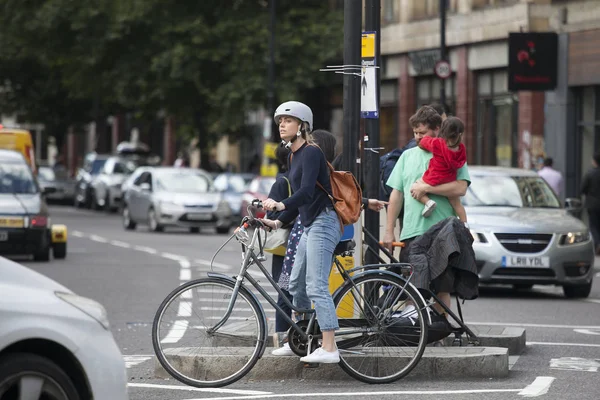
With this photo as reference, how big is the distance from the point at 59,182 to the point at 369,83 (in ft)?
152

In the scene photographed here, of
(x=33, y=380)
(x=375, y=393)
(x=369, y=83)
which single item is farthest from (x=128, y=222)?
(x=33, y=380)

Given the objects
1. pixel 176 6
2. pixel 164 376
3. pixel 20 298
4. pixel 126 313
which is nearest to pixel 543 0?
pixel 176 6

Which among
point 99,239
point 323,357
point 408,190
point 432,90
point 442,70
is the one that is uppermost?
point 442,70

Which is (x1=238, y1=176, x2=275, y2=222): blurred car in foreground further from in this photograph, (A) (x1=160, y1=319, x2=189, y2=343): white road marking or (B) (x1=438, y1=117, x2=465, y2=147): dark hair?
(A) (x1=160, y1=319, x2=189, y2=343): white road marking

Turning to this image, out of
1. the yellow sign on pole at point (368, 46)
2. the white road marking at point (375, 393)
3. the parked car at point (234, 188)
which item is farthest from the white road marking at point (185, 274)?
the parked car at point (234, 188)

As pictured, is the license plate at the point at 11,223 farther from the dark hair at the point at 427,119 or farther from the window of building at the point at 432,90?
the window of building at the point at 432,90

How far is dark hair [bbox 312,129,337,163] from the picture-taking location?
34.3 ft

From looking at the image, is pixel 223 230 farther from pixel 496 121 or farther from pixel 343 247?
pixel 343 247

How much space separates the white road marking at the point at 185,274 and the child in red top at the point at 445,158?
8.72 m

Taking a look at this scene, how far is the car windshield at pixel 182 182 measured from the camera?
35.1 m

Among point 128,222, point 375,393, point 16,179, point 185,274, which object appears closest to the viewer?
point 375,393

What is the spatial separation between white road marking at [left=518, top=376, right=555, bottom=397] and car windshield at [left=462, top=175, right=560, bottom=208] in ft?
26.8

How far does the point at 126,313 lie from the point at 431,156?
498cm

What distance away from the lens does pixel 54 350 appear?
266 inches
